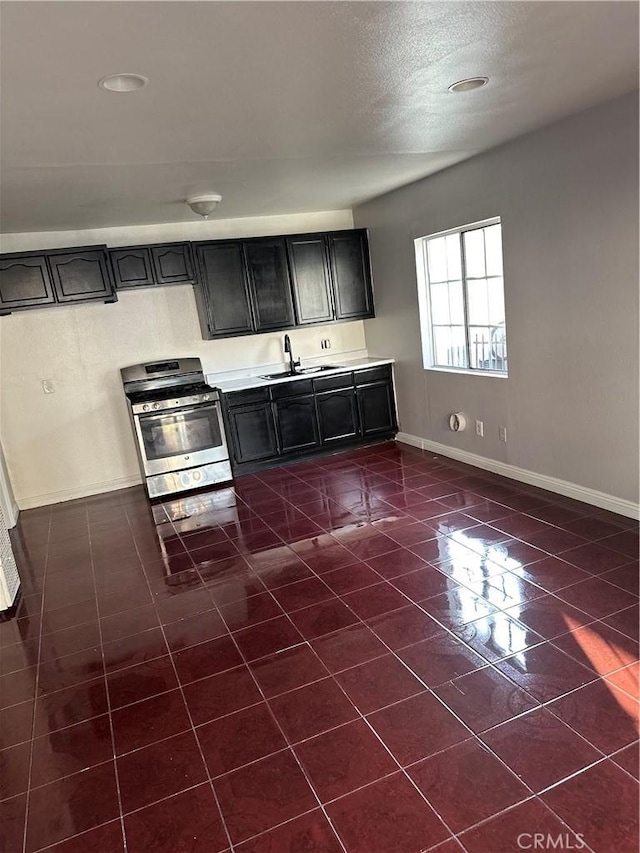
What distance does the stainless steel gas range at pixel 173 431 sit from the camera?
203 inches

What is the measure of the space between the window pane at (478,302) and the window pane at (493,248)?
142 millimetres

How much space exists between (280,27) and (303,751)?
2452 mm

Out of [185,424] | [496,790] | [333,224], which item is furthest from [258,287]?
[496,790]

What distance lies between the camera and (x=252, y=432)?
18.2 feet

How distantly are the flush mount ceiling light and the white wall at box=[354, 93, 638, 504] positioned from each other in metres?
1.76

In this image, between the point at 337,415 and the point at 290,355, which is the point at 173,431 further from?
the point at 337,415

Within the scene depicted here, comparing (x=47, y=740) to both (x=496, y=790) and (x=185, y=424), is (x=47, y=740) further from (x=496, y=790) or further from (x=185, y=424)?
(x=185, y=424)

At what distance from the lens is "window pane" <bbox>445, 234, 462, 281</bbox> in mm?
4879

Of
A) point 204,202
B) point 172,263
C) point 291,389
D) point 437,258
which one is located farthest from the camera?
Answer: point 291,389

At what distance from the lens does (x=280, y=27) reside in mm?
1894

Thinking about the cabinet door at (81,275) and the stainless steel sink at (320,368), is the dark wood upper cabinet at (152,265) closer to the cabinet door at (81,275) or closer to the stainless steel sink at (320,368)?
the cabinet door at (81,275)

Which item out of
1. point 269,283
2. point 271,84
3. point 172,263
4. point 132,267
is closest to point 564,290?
point 271,84

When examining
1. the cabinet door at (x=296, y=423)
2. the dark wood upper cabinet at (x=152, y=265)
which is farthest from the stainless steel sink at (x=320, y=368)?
the dark wood upper cabinet at (x=152, y=265)

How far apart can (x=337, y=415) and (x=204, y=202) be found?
7.73 feet
